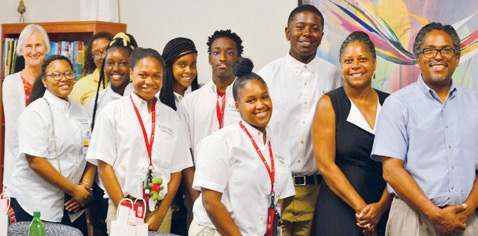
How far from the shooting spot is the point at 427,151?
3611mm

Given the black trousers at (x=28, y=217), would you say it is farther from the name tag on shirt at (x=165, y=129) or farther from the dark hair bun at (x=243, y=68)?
the dark hair bun at (x=243, y=68)

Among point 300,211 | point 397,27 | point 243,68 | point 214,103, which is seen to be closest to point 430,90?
point 243,68

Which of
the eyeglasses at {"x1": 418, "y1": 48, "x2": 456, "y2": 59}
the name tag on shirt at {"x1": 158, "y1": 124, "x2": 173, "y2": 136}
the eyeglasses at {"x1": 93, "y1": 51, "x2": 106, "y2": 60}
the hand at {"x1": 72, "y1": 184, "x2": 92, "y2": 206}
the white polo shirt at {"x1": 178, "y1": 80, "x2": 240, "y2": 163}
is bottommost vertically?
the hand at {"x1": 72, "y1": 184, "x2": 92, "y2": 206}

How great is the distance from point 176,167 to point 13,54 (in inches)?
101

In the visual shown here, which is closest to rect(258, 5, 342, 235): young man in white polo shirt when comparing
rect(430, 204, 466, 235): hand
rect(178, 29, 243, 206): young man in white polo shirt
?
rect(178, 29, 243, 206): young man in white polo shirt

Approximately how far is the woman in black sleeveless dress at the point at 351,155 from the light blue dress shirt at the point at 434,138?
165mm

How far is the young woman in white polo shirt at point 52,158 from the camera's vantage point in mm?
4316

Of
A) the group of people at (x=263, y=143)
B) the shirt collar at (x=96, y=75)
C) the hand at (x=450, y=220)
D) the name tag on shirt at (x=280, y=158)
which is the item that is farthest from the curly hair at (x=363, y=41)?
the shirt collar at (x=96, y=75)

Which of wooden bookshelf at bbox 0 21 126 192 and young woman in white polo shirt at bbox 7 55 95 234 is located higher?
wooden bookshelf at bbox 0 21 126 192

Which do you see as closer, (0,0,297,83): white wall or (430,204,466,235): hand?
(430,204,466,235): hand

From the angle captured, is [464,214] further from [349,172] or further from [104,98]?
[104,98]

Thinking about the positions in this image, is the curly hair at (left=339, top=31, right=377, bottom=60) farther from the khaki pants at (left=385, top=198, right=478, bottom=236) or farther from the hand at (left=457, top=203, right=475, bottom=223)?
the hand at (left=457, top=203, right=475, bottom=223)

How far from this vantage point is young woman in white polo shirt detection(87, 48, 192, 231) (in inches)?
160

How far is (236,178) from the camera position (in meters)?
3.64
